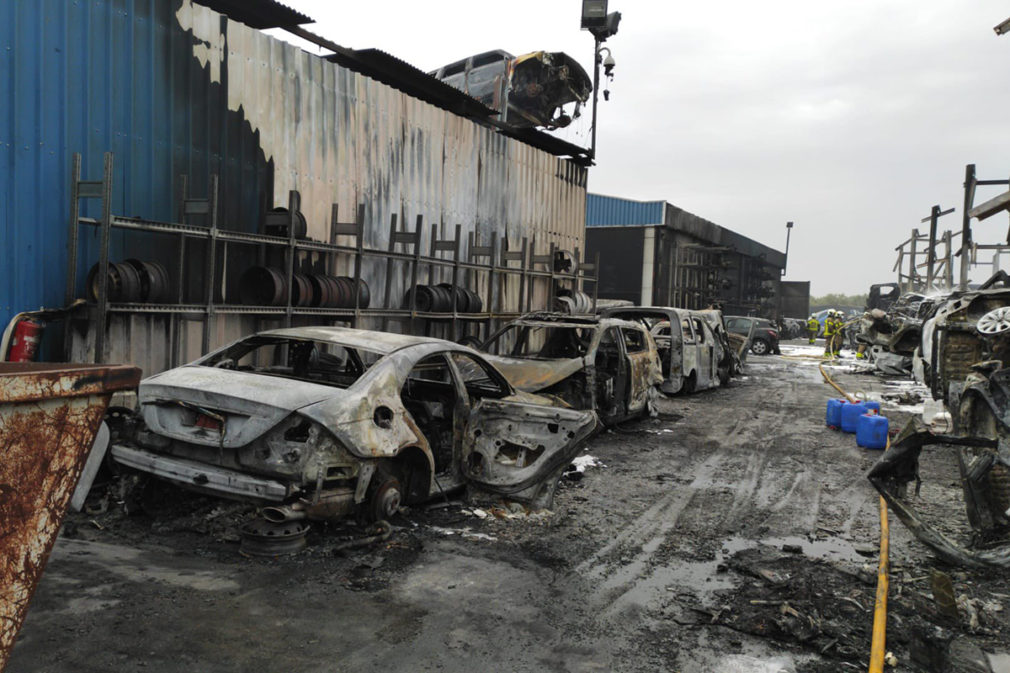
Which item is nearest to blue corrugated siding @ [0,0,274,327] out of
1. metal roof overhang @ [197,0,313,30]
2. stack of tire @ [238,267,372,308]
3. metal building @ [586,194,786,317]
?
stack of tire @ [238,267,372,308]

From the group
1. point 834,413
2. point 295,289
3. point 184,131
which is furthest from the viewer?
point 834,413

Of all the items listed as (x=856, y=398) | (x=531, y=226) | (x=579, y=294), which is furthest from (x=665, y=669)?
(x=579, y=294)

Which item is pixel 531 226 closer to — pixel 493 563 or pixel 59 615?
pixel 493 563

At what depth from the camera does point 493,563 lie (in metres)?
4.48

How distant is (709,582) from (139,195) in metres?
6.43

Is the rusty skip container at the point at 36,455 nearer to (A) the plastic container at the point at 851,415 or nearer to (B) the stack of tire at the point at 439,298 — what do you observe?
(B) the stack of tire at the point at 439,298

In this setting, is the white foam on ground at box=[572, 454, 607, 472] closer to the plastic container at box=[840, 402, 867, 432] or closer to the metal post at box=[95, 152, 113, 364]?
the plastic container at box=[840, 402, 867, 432]

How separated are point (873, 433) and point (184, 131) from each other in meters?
8.99

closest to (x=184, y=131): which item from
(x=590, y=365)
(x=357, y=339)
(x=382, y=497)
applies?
(x=357, y=339)

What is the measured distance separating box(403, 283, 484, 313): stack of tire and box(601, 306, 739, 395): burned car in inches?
129

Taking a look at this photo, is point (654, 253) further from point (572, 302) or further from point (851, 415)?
point (851, 415)

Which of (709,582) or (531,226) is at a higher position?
(531,226)

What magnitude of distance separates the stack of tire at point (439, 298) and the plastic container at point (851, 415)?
236 inches

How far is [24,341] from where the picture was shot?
594 cm
